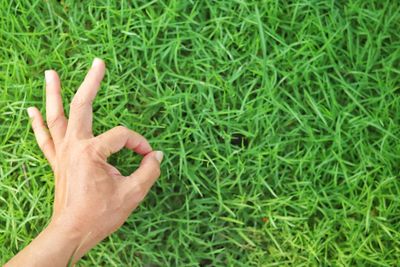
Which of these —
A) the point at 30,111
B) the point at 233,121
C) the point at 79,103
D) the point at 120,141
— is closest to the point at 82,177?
the point at 120,141

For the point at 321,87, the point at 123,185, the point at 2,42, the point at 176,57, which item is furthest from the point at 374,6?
the point at 2,42

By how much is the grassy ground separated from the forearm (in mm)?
329

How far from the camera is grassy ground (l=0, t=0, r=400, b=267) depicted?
2152 mm

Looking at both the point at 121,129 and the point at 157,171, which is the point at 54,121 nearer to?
the point at 121,129

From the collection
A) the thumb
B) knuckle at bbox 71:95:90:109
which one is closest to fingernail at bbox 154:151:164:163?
the thumb

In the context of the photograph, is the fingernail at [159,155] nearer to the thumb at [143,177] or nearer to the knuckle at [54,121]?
the thumb at [143,177]

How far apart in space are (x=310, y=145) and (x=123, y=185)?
794 mm

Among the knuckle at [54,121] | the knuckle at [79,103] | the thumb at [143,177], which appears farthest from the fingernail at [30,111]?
the thumb at [143,177]

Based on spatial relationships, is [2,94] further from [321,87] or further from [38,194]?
[321,87]

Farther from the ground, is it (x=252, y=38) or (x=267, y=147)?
(x=252, y=38)

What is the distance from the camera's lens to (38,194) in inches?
88.0

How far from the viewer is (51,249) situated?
1.86 metres

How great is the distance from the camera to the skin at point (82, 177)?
1899 millimetres

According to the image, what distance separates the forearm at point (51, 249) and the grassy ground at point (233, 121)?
0.33 meters
